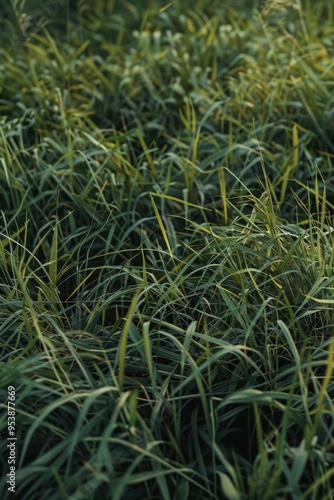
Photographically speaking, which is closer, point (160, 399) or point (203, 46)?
point (160, 399)

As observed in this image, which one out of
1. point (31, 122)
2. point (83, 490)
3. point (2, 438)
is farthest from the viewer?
point (31, 122)

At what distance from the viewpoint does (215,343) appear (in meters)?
1.83

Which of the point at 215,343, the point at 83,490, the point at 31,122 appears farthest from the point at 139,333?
the point at 31,122

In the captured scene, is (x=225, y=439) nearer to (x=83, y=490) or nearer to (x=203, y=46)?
(x=83, y=490)

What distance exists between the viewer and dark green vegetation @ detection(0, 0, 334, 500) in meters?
1.62

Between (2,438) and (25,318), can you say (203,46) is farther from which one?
(2,438)

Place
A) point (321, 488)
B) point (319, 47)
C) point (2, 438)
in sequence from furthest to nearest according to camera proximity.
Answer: point (319, 47) < point (2, 438) < point (321, 488)

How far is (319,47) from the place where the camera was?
3369 millimetres

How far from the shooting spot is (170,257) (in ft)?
7.32

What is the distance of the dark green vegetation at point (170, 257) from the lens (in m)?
1.62

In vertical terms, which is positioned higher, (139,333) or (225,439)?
(139,333)

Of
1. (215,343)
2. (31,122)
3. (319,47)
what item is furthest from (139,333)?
(319,47)

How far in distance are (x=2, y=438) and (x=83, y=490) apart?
0.31 m

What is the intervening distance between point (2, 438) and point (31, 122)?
1460 millimetres
